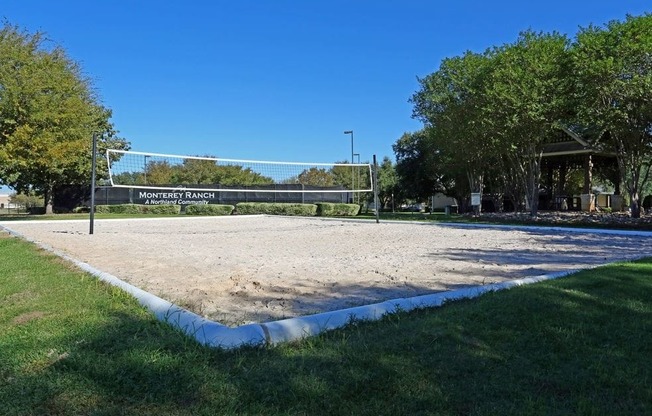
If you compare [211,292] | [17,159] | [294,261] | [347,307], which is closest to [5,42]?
[17,159]

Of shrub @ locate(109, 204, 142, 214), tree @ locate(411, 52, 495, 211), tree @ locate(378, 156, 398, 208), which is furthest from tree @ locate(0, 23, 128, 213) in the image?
tree @ locate(378, 156, 398, 208)

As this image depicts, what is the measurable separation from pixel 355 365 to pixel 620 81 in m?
15.2

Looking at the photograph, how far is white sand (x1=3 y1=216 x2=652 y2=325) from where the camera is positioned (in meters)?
4.65

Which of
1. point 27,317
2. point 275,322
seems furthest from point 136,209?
point 275,322

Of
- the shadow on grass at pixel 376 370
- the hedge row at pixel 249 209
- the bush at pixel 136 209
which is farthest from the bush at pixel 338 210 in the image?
the shadow on grass at pixel 376 370

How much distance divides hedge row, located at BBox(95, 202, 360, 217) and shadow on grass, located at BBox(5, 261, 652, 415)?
26174 mm

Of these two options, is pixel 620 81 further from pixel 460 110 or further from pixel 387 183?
A: pixel 387 183

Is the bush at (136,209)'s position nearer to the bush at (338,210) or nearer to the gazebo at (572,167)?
the bush at (338,210)

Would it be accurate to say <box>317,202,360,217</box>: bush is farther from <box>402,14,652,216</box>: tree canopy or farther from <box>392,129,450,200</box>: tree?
<box>402,14,652,216</box>: tree canopy

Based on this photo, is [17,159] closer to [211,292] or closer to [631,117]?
[211,292]

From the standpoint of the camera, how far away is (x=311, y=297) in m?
4.75

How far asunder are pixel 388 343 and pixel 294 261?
429 cm

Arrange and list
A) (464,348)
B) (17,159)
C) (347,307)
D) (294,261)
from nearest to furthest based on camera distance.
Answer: (464,348), (347,307), (294,261), (17,159)

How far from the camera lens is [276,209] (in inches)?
1222
